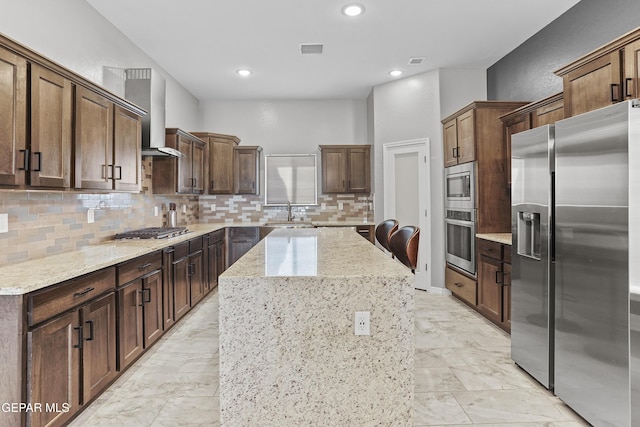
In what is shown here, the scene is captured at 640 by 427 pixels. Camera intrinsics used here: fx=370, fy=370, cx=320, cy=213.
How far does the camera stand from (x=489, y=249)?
145 inches

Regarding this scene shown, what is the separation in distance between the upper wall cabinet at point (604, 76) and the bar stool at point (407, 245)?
1.46 m

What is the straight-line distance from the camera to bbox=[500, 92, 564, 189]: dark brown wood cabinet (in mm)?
3186

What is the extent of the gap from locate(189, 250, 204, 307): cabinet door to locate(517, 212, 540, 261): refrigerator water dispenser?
3178 millimetres

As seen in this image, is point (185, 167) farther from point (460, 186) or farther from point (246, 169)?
point (460, 186)

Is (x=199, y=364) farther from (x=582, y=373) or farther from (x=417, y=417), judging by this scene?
(x=582, y=373)

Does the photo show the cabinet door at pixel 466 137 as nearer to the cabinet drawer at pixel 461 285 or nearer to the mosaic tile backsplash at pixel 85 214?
the cabinet drawer at pixel 461 285

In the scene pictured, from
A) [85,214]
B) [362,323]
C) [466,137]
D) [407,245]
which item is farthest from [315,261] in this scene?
[466,137]

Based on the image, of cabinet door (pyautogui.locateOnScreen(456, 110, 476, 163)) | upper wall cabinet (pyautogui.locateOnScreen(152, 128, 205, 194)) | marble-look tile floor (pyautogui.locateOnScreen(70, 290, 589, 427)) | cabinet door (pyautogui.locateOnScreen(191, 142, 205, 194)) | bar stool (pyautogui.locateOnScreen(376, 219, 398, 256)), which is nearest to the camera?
marble-look tile floor (pyautogui.locateOnScreen(70, 290, 589, 427))

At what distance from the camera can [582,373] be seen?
→ 2.09 m

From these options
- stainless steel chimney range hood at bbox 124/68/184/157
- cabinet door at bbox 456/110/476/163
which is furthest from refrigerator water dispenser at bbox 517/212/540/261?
stainless steel chimney range hood at bbox 124/68/184/157

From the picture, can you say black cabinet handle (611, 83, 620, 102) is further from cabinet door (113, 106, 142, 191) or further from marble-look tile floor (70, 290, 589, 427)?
cabinet door (113, 106, 142, 191)

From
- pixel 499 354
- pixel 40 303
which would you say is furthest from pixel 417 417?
pixel 40 303

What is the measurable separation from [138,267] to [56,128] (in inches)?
42.9

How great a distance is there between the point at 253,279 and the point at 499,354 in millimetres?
2398
